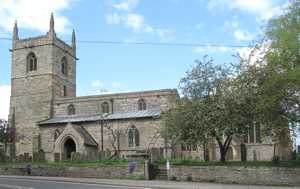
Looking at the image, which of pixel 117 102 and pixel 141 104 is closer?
pixel 141 104

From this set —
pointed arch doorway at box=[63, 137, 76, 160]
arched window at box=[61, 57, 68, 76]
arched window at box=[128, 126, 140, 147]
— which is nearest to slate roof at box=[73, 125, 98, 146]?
pointed arch doorway at box=[63, 137, 76, 160]

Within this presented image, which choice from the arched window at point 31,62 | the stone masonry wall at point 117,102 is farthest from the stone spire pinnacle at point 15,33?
the stone masonry wall at point 117,102

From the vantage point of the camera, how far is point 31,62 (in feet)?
211

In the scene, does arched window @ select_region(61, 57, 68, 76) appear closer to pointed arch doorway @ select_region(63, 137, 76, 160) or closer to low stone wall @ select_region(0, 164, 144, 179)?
pointed arch doorway @ select_region(63, 137, 76, 160)

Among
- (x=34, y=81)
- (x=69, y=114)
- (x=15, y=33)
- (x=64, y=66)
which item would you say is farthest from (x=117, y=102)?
(x=15, y=33)

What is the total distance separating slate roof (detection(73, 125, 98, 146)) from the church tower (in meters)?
9.10

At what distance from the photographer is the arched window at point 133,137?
51.8 m

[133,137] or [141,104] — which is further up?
[141,104]

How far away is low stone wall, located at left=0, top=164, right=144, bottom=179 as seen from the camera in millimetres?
34031

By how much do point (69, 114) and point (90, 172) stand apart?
25.1 meters

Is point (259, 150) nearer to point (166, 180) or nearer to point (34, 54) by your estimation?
point (166, 180)

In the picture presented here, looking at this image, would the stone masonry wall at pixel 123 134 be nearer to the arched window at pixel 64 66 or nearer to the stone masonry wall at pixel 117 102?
the stone masonry wall at pixel 117 102

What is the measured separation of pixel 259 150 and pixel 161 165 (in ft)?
55.6

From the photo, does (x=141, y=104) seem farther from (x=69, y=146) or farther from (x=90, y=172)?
(x=90, y=172)
